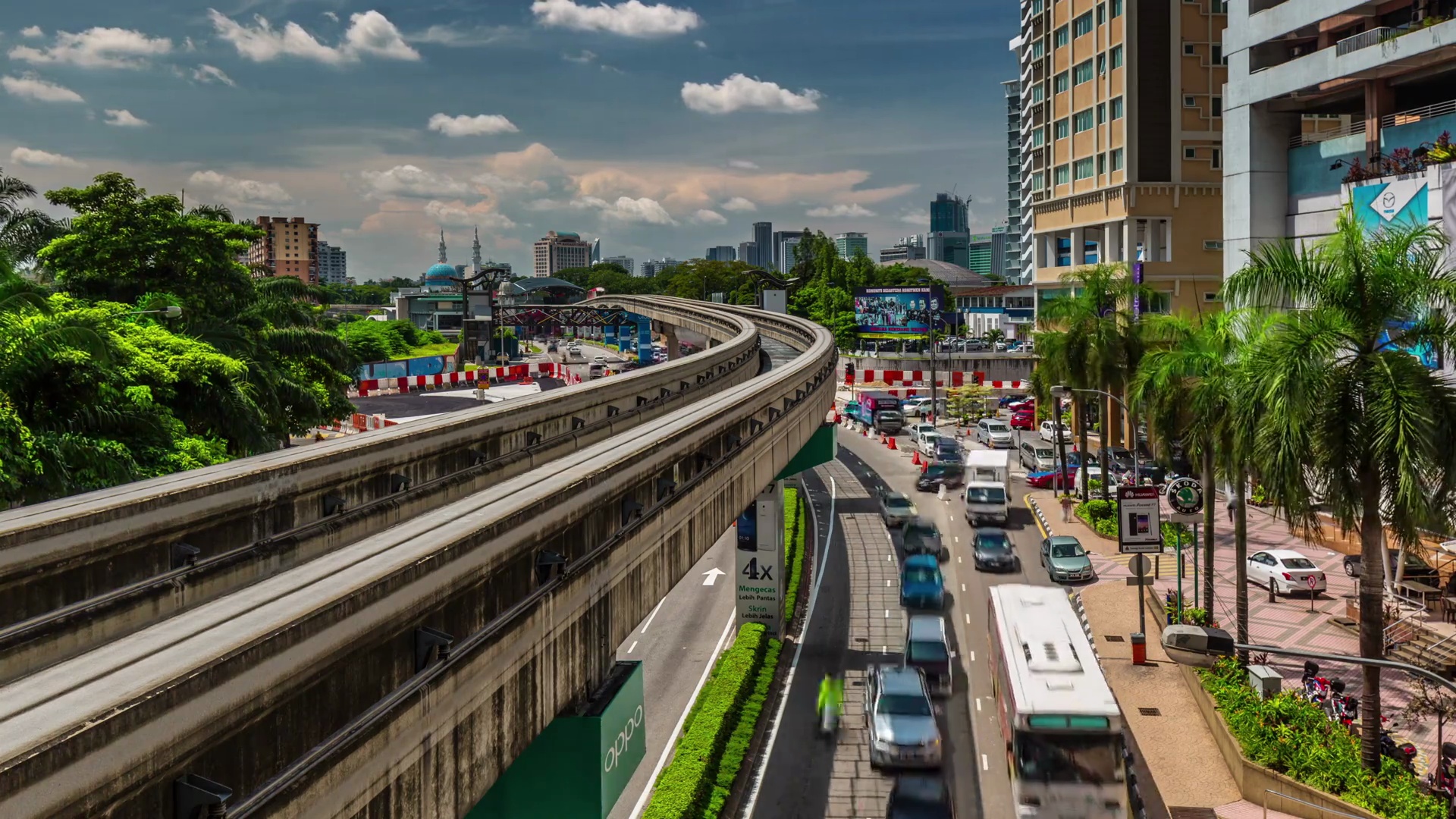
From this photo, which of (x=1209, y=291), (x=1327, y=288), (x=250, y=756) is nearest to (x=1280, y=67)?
(x=1327, y=288)

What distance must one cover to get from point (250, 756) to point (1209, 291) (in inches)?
2814

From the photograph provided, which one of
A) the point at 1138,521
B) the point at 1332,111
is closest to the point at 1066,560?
the point at 1138,521

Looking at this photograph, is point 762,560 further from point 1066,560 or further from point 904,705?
point 1066,560

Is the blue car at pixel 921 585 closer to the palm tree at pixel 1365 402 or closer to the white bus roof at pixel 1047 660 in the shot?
→ the white bus roof at pixel 1047 660

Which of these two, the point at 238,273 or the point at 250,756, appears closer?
the point at 250,756

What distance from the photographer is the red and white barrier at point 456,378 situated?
79.3 m

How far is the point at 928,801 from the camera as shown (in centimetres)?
1961

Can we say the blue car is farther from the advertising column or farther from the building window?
the building window

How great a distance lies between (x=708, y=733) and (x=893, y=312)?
78.4m

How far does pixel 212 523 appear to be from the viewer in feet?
40.9

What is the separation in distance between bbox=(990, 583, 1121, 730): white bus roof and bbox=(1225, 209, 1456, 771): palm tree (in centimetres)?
421

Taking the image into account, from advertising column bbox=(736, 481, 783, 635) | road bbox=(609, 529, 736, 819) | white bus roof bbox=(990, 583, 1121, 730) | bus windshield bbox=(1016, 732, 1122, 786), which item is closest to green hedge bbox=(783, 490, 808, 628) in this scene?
advertising column bbox=(736, 481, 783, 635)

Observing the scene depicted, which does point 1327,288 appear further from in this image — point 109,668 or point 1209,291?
point 1209,291

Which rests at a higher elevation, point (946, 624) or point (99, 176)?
point (99, 176)
